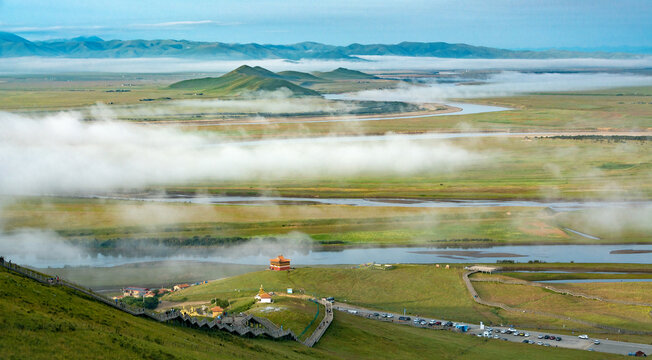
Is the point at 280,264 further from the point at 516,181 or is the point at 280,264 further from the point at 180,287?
the point at 516,181

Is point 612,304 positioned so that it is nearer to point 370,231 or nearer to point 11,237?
point 370,231

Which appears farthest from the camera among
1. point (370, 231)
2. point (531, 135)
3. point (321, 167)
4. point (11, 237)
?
point (531, 135)

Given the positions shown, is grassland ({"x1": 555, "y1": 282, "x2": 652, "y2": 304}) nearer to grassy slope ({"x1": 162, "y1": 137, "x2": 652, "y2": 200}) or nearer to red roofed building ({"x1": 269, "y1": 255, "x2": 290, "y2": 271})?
red roofed building ({"x1": 269, "y1": 255, "x2": 290, "y2": 271})

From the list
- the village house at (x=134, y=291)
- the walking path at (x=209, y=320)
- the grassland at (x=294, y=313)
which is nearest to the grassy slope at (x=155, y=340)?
the walking path at (x=209, y=320)

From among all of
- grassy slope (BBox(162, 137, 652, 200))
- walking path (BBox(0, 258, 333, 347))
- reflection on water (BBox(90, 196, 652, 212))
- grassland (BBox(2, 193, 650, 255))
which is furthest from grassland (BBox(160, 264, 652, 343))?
grassy slope (BBox(162, 137, 652, 200))

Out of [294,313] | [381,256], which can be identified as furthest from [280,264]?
[294,313]

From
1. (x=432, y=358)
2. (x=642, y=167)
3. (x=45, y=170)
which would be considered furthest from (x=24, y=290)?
(x=642, y=167)

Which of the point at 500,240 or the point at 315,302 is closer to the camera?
the point at 315,302
